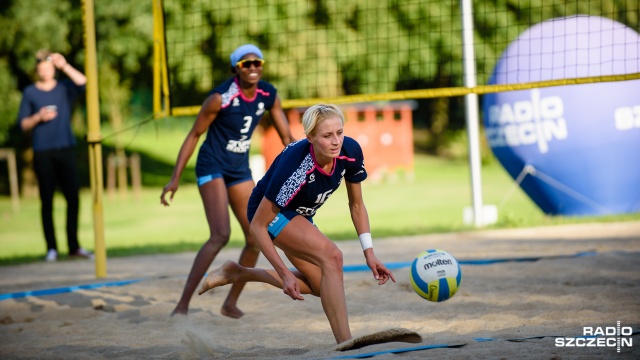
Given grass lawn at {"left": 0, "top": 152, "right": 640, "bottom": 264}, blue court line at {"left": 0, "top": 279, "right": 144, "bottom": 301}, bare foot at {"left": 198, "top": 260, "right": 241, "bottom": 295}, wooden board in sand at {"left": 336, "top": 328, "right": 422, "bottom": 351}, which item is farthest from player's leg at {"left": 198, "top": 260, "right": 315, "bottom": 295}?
grass lawn at {"left": 0, "top": 152, "right": 640, "bottom": 264}

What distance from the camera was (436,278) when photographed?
5125 millimetres

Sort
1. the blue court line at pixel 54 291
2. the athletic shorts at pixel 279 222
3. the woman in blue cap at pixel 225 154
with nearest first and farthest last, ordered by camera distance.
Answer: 1. the athletic shorts at pixel 279 222
2. the woman in blue cap at pixel 225 154
3. the blue court line at pixel 54 291

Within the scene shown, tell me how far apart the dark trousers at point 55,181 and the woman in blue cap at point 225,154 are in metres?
4.09

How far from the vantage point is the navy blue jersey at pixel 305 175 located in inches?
181

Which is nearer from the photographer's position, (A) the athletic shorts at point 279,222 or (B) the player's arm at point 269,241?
(B) the player's arm at point 269,241

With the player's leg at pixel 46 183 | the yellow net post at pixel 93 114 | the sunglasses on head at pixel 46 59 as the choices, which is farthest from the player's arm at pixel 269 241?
the player's leg at pixel 46 183

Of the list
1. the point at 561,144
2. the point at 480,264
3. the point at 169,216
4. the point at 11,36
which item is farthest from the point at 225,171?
the point at 11,36

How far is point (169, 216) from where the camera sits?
654 inches

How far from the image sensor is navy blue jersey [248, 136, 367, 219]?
4.60 meters

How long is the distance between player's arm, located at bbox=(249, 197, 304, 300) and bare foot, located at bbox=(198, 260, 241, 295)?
44 cm

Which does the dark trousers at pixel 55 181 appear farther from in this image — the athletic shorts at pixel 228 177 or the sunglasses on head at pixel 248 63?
the sunglasses on head at pixel 248 63

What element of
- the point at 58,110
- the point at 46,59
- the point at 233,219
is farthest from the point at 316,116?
the point at 233,219

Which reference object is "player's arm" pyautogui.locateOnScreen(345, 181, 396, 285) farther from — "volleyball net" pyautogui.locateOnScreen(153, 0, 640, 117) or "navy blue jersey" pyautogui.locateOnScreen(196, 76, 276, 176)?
"volleyball net" pyautogui.locateOnScreen(153, 0, 640, 117)

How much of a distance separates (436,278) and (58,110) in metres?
6.17
